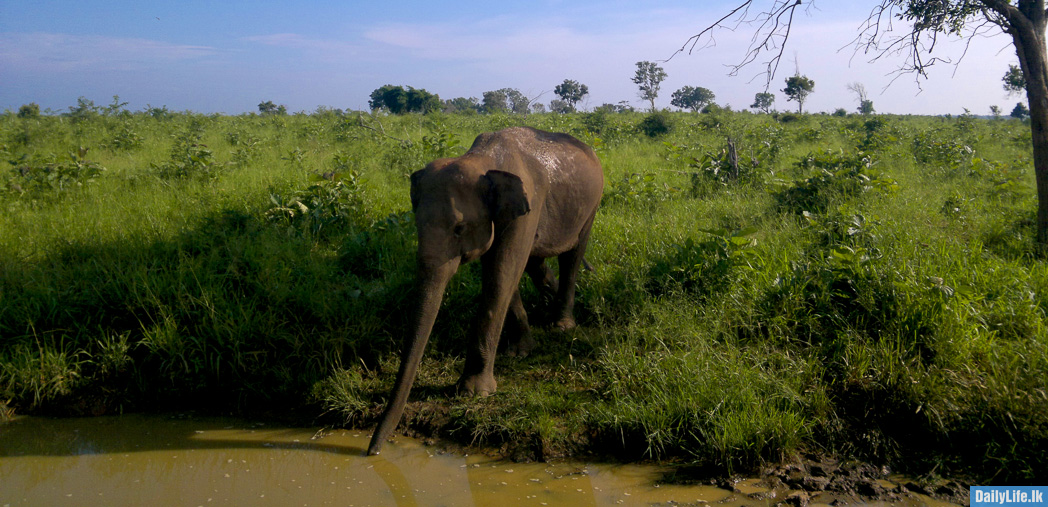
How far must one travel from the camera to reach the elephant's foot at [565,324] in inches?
217

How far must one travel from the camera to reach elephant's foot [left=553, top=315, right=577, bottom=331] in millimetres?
5500

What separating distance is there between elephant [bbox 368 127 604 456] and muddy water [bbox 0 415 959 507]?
31 cm

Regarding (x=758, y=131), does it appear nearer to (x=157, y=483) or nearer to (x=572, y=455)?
(x=572, y=455)

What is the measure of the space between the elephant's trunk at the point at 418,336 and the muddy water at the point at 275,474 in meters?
0.33

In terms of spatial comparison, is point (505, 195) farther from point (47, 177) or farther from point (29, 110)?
point (29, 110)

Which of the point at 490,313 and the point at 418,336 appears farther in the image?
A: the point at 490,313

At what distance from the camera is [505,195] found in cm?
404

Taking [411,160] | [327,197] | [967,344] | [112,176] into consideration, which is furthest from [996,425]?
[112,176]

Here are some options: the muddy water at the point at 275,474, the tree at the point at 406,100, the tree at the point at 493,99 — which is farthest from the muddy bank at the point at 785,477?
the tree at the point at 493,99

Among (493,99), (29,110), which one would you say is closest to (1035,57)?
(29,110)

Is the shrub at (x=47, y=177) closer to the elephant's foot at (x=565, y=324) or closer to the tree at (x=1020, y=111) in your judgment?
the elephant's foot at (x=565, y=324)

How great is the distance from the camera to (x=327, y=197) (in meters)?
6.90

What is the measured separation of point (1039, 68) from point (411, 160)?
7305 millimetres

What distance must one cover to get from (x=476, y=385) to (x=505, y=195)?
1.35 meters
